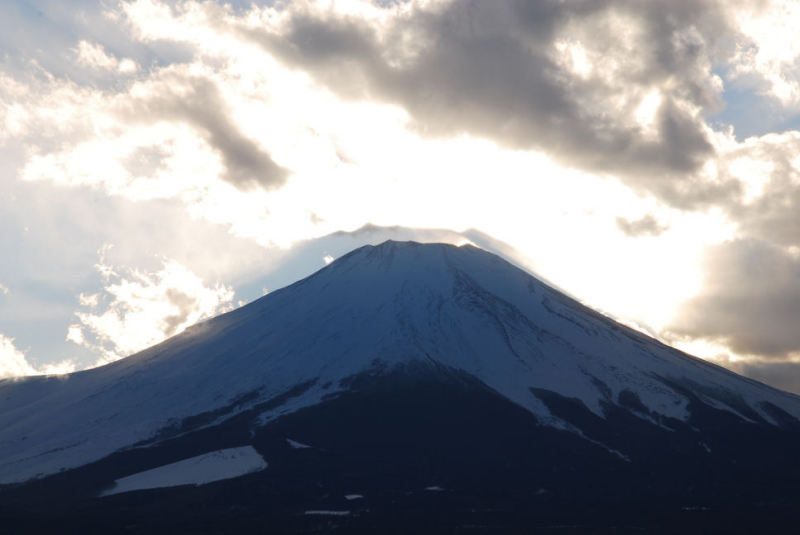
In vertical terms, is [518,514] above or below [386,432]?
below

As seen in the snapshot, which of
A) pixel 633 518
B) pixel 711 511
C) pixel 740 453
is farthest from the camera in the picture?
pixel 740 453

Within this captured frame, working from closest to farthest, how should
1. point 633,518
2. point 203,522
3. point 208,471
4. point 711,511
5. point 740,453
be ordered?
point 203,522
point 633,518
point 711,511
point 208,471
point 740,453

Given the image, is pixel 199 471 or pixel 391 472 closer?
pixel 391 472

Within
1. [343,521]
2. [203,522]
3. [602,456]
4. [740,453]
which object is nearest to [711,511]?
[602,456]

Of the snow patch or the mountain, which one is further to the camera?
the snow patch

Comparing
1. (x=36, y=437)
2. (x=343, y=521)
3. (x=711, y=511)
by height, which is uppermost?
(x=36, y=437)

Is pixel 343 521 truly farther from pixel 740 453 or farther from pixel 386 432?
pixel 740 453

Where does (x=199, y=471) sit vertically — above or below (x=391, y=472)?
above

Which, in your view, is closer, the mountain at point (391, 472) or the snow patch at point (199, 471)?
the mountain at point (391, 472)
